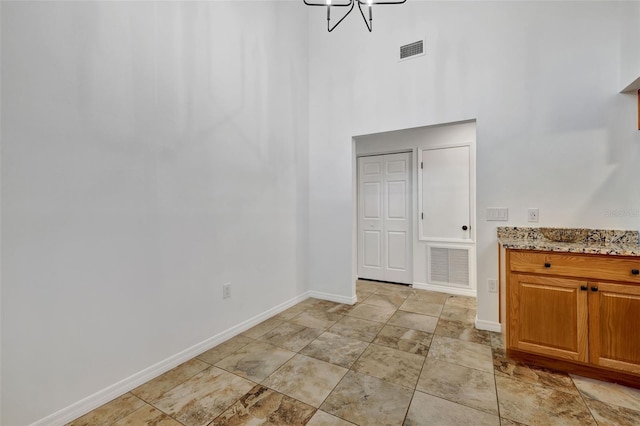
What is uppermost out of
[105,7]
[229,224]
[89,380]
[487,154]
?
[105,7]

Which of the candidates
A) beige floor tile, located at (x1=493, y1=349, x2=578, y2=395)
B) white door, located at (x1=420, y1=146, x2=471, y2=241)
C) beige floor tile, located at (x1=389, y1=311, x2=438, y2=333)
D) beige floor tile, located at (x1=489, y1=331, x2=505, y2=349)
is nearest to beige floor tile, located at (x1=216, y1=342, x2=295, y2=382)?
beige floor tile, located at (x1=389, y1=311, x2=438, y2=333)

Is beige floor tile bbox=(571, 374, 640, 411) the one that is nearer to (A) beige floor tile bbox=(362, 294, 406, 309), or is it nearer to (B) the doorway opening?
(A) beige floor tile bbox=(362, 294, 406, 309)

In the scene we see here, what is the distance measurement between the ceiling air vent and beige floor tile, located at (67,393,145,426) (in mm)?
3737

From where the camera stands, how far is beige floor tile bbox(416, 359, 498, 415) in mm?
1691

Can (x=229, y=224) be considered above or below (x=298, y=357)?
above

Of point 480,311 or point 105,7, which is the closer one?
point 105,7

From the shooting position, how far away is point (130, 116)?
1856 millimetres

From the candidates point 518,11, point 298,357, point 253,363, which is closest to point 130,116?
point 253,363

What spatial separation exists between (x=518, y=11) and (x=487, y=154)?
1262 millimetres

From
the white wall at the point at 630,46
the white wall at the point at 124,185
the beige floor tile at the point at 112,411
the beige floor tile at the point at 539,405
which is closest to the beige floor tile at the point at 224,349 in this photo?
the white wall at the point at 124,185

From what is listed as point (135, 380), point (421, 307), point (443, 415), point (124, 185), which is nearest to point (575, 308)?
point (443, 415)

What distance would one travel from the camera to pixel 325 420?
5.12 feet

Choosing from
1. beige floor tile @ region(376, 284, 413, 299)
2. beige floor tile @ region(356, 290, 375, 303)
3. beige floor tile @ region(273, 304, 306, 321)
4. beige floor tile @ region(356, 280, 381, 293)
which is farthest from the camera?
beige floor tile @ region(356, 280, 381, 293)

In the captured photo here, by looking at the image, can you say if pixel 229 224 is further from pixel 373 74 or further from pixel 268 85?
pixel 373 74
